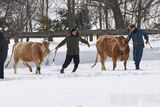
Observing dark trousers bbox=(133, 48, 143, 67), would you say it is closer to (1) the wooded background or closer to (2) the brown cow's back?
(2) the brown cow's back

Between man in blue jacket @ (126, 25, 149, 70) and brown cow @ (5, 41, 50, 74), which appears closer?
man in blue jacket @ (126, 25, 149, 70)

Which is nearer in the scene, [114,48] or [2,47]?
[2,47]

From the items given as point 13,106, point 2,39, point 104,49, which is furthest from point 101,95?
point 104,49

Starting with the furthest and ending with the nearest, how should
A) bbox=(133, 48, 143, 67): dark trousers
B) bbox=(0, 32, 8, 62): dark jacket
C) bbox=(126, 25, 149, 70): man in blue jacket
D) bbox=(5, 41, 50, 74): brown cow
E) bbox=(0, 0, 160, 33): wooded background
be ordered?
bbox=(0, 0, 160, 33): wooded background
bbox=(5, 41, 50, 74): brown cow
bbox=(133, 48, 143, 67): dark trousers
bbox=(126, 25, 149, 70): man in blue jacket
bbox=(0, 32, 8, 62): dark jacket

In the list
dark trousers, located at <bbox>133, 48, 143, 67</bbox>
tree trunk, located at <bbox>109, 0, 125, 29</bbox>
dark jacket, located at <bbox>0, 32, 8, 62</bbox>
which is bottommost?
dark trousers, located at <bbox>133, 48, 143, 67</bbox>

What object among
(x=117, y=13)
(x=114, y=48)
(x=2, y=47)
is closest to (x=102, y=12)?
(x=117, y=13)

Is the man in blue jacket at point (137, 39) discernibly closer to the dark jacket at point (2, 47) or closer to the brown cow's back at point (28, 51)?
the brown cow's back at point (28, 51)

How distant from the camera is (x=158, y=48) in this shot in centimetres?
1967

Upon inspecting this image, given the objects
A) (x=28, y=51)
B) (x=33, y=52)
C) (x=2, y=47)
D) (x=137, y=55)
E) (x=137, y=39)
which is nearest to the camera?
(x=2, y=47)

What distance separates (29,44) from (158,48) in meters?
9.53

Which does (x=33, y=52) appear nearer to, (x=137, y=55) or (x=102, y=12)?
(x=137, y=55)

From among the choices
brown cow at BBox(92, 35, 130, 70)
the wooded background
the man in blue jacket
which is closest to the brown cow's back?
brown cow at BBox(92, 35, 130, 70)

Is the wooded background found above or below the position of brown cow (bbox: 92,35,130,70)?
above

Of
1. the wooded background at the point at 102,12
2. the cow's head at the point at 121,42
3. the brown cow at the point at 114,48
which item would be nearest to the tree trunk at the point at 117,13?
the wooded background at the point at 102,12
